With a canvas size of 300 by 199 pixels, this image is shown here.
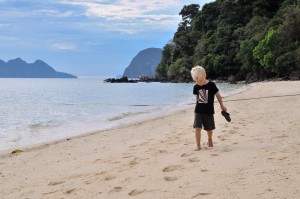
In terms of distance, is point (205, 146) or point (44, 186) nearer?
point (44, 186)

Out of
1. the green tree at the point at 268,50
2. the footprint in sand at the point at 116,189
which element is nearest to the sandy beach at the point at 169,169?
the footprint in sand at the point at 116,189

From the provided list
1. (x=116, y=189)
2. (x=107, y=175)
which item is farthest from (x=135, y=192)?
(x=107, y=175)

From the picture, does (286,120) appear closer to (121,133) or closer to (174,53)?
(121,133)

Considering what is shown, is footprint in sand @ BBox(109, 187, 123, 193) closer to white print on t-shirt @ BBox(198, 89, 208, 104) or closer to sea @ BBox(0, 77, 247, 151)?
white print on t-shirt @ BBox(198, 89, 208, 104)

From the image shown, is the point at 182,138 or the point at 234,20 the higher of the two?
the point at 234,20

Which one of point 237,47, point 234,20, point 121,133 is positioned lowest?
point 121,133

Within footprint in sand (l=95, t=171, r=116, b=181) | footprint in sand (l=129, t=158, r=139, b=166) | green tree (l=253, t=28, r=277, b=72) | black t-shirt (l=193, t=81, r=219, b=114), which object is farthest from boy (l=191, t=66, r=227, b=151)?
green tree (l=253, t=28, r=277, b=72)

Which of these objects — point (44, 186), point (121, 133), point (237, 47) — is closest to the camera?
point (44, 186)

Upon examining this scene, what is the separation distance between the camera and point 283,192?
352 cm

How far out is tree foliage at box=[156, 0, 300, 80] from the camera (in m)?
51.5

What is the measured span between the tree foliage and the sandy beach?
145ft

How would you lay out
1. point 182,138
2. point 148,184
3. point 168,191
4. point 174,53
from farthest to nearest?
point 174,53, point 182,138, point 148,184, point 168,191

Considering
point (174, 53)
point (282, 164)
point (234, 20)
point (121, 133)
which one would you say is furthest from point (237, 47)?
point (282, 164)

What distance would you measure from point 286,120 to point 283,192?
5.94 m
